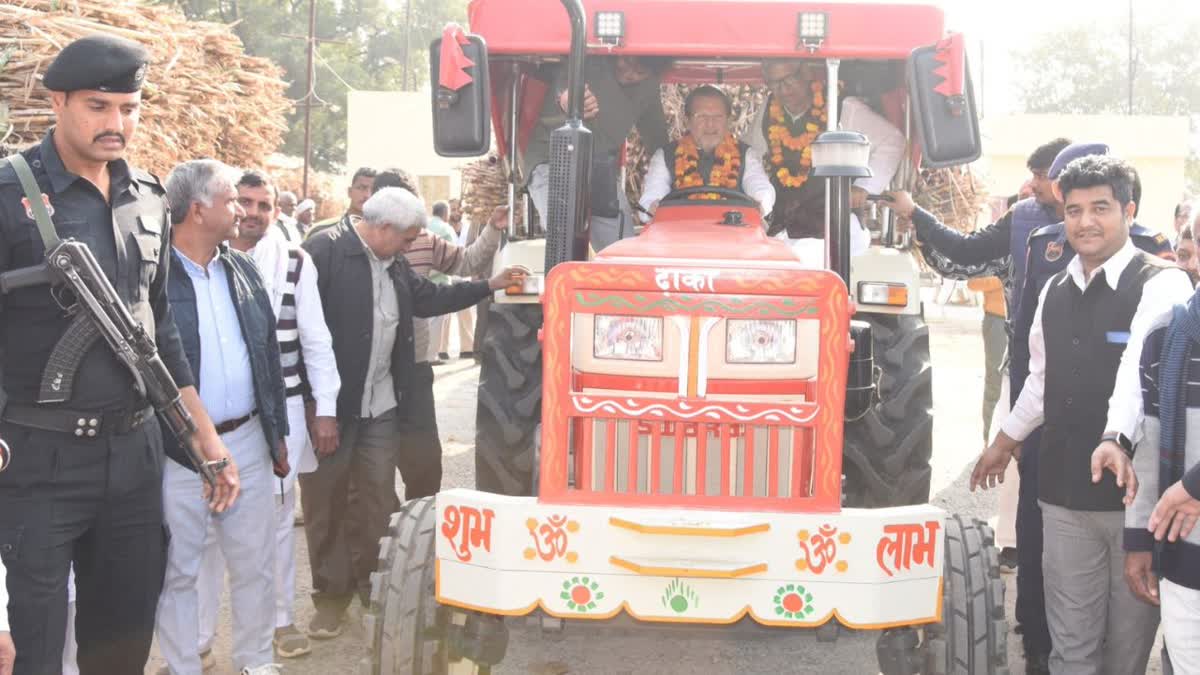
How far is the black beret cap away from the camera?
11.2ft

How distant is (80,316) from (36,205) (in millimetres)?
306

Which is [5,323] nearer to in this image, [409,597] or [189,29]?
[409,597]

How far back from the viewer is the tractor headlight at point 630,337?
13.2 feet

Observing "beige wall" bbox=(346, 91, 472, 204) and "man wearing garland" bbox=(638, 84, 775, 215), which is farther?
"beige wall" bbox=(346, 91, 472, 204)

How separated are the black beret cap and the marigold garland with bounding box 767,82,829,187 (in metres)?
3.07

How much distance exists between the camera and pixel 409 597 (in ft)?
12.6

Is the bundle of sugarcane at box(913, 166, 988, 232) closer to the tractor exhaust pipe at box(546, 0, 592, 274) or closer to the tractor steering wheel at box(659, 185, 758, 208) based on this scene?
the tractor steering wheel at box(659, 185, 758, 208)

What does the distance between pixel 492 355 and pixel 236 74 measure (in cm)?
449

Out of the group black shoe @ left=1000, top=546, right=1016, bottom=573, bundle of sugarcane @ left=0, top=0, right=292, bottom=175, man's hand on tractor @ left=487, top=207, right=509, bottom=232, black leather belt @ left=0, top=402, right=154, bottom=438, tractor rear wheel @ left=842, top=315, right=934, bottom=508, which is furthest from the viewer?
bundle of sugarcane @ left=0, top=0, right=292, bottom=175

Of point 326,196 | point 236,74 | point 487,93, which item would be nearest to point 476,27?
point 487,93

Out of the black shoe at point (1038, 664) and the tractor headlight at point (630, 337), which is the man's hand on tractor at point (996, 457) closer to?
the black shoe at point (1038, 664)

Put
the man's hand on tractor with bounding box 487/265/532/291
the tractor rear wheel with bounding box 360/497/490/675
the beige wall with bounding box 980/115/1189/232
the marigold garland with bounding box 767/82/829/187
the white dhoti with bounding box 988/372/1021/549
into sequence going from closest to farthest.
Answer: the tractor rear wheel with bounding box 360/497/490/675 → the man's hand on tractor with bounding box 487/265/532/291 → the marigold garland with bounding box 767/82/829/187 → the white dhoti with bounding box 988/372/1021/549 → the beige wall with bounding box 980/115/1189/232

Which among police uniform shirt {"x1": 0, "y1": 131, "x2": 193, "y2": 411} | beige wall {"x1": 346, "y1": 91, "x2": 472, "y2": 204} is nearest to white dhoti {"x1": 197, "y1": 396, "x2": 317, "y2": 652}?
police uniform shirt {"x1": 0, "y1": 131, "x2": 193, "y2": 411}

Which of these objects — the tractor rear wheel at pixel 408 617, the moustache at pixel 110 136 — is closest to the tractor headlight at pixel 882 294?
the tractor rear wheel at pixel 408 617
